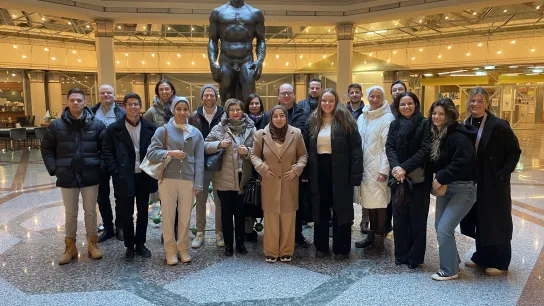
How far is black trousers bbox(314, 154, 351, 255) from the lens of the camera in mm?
4133

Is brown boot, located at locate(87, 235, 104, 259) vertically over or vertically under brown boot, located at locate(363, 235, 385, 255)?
over

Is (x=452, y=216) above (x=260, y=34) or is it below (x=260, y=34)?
below

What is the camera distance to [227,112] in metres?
4.22

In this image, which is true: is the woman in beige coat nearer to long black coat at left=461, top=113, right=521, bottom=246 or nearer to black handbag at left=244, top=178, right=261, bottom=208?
black handbag at left=244, top=178, right=261, bottom=208

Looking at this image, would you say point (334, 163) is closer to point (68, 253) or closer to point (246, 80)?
point (246, 80)

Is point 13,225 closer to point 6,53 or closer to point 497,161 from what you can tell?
point 497,161

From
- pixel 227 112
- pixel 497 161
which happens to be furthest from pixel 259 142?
pixel 497 161

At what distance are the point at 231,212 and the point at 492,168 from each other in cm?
258

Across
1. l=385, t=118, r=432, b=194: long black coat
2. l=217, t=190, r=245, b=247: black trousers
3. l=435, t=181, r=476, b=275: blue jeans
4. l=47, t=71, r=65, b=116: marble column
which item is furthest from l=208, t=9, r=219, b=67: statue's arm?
l=47, t=71, r=65, b=116: marble column

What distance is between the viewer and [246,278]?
3820mm

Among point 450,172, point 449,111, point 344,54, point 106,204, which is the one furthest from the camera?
point 344,54

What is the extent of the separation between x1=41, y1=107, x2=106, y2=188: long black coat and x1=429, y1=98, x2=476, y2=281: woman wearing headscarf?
11.0 feet

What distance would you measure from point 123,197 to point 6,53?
59.2 feet

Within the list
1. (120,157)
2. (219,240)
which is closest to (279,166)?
(219,240)
